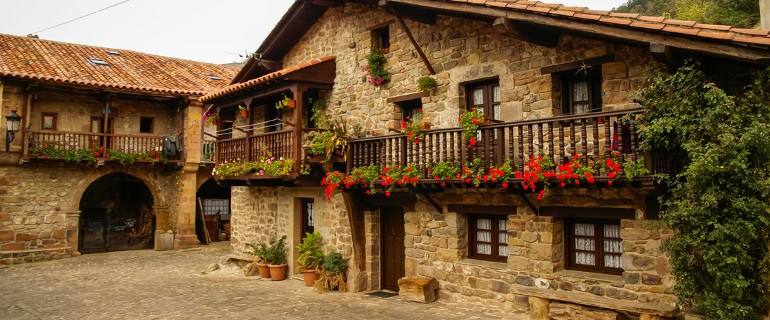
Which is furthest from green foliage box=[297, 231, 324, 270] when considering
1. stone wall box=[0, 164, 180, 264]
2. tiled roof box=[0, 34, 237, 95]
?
stone wall box=[0, 164, 180, 264]

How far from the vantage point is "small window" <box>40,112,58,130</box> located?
1866 centimetres

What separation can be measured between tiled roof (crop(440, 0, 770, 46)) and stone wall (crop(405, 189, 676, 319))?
7.44 ft

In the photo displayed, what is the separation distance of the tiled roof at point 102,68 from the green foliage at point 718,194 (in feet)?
58.0

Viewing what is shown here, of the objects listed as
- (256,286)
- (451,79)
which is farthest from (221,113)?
(451,79)

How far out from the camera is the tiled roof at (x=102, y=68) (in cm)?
1811

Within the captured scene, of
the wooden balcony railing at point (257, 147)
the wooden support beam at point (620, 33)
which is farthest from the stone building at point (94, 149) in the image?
the wooden support beam at point (620, 33)

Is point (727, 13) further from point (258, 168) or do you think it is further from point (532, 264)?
point (258, 168)

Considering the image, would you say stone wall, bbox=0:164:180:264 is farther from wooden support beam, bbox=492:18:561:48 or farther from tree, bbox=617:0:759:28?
tree, bbox=617:0:759:28

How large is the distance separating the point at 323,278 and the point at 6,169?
12.5 m

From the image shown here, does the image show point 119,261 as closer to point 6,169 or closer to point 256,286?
point 6,169

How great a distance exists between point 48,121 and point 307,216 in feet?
36.5

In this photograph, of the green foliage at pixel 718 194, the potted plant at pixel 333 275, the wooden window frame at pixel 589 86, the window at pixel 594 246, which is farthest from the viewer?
the potted plant at pixel 333 275

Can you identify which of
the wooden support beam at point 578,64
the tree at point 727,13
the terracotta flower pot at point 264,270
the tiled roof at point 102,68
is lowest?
the terracotta flower pot at point 264,270

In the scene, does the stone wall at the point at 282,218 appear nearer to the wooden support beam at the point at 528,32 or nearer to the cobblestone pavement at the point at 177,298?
the cobblestone pavement at the point at 177,298
